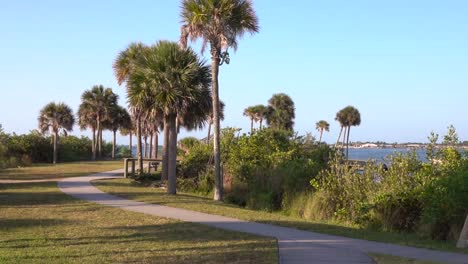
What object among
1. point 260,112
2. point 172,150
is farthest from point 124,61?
point 260,112

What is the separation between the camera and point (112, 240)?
1101 centimetres

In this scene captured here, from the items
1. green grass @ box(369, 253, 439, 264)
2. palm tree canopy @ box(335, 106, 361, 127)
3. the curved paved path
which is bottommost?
green grass @ box(369, 253, 439, 264)

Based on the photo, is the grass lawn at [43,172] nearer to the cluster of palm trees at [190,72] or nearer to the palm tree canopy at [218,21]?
the cluster of palm trees at [190,72]

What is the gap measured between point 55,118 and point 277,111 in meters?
24.5

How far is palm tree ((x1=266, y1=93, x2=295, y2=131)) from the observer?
6233 centimetres

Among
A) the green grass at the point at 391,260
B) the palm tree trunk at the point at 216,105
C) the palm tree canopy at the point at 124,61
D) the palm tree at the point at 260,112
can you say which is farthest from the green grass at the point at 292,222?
the palm tree at the point at 260,112

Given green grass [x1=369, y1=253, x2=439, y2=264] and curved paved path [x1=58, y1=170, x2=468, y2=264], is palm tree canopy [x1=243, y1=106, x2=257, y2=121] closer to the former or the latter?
curved paved path [x1=58, y1=170, x2=468, y2=264]

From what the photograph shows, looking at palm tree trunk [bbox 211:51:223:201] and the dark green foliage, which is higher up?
palm tree trunk [bbox 211:51:223:201]

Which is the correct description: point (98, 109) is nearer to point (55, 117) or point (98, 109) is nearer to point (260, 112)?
point (55, 117)

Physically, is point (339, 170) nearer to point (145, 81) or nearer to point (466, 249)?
point (466, 249)

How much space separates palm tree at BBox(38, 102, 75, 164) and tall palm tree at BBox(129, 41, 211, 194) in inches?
1493

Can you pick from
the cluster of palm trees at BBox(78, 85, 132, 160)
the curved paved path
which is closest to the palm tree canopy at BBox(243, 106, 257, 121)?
the cluster of palm trees at BBox(78, 85, 132, 160)

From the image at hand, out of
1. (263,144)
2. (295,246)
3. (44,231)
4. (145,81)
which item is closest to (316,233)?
(295,246)

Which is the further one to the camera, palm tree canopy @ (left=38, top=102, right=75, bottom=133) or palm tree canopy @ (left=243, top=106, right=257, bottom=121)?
palm tree canopy @ (left=243, top=106, right=257, bottom=121)
